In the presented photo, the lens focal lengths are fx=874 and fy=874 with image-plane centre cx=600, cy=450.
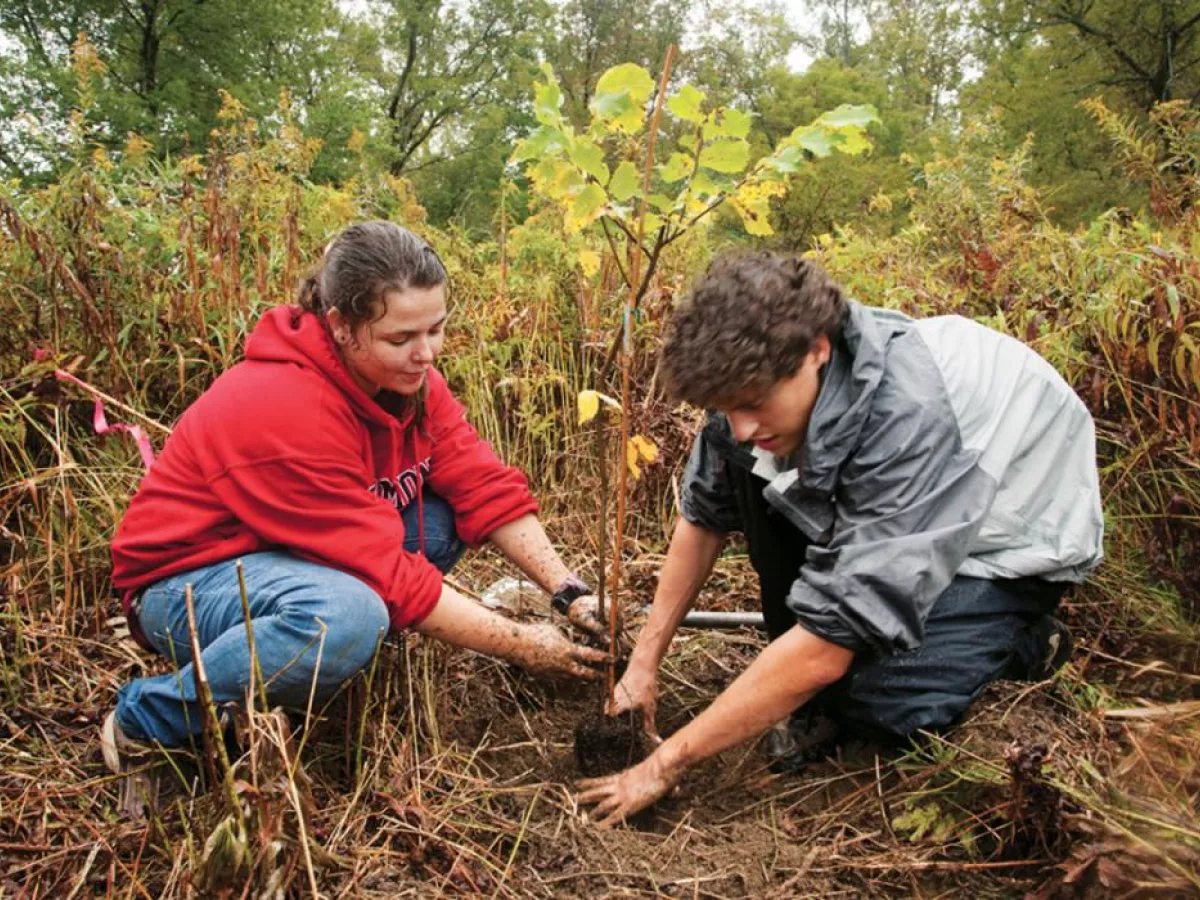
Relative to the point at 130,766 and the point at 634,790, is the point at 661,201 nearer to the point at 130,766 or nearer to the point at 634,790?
the point at 634,790

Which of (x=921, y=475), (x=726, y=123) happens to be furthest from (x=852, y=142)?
(x=921, y=475)

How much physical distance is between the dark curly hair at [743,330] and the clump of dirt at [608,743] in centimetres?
79

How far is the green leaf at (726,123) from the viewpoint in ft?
4.71

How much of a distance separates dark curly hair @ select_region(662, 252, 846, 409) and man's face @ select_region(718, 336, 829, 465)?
2cm

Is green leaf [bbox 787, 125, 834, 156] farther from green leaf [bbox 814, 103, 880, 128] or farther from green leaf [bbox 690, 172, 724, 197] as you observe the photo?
green leaf [bbox 690, 172, 724, 197]

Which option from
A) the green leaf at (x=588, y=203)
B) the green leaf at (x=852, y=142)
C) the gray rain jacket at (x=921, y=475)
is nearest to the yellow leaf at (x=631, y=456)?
the gray rain jacket at (x=921, y=475)

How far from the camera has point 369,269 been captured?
1.80 m

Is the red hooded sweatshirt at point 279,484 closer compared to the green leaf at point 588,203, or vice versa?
the green leaf at point 588,203

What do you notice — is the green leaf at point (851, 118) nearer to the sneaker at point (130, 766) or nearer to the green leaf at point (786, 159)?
the green leaf at point (786, 159)

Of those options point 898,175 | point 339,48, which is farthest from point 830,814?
point 339,48

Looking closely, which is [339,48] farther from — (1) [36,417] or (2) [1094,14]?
(1) [36,417]

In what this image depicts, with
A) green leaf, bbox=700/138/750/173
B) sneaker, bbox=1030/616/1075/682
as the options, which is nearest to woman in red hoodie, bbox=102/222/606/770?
green leaf, bbox=700/138/750/173

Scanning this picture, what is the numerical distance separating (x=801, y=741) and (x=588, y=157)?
4.56 ft

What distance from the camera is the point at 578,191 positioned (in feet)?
4.95
